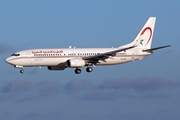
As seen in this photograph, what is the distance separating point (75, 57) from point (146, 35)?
19.9 m

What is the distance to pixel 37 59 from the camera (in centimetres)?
9912

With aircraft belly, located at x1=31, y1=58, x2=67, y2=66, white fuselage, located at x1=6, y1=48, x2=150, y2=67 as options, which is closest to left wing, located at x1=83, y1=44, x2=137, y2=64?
white fuselage, located at x1=6, y1=48, x2=150, y2=67

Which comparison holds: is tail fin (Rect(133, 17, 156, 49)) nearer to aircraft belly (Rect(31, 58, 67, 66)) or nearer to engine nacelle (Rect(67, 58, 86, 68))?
engine nacelle (Rect(67, 58, 86, 68))

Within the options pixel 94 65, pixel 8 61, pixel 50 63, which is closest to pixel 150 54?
pixel 94 65

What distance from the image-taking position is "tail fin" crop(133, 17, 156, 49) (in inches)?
4377

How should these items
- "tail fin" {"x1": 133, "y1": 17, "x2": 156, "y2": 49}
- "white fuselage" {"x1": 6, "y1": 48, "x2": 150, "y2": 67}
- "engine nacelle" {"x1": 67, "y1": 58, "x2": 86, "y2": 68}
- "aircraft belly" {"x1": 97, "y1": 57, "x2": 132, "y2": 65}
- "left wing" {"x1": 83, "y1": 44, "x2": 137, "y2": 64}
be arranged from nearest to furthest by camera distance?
"engine nacelle" {"x1": 67, "y1": 58, "x2": 86, "y2": 68}, "white fuselage" {"x1": 6, "y1": 48, "x2": 150, "y2": 67}, "left wing" {"x1": 83, "y1": 44, "x2": 137, "y2": 64}, "aircraft belly" {"x1": 97, "y1": 57, "x2": 132, "y2": 65}, "tail fin" {"x1": 133, "y1": 17, "x2": 156, "y2": 49}

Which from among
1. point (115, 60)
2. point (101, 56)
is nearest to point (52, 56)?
point (101, 56)

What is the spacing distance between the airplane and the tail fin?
3240mm

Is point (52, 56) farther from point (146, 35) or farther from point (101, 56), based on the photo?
point (146, 35)

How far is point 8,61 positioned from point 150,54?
28316 millimetres

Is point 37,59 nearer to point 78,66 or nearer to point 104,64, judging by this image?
point 78,66

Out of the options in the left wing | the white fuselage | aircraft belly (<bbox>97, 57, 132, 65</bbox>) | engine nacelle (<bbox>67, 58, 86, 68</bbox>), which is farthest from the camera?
aircraft belly (<bbox>97, 57, 132, 65</bbox>)

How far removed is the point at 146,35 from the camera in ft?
373

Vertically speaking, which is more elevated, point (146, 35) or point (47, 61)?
point (146, 35)
